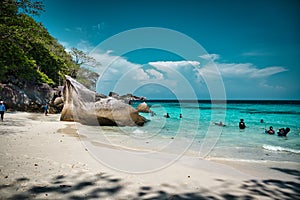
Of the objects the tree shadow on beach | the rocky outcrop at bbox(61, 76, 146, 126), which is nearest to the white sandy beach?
the tree shadow on beach

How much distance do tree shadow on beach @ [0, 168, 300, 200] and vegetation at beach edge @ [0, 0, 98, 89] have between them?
9038 mm

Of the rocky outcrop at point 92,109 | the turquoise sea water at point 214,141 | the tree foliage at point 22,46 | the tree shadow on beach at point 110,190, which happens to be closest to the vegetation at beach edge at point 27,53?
the tree foliage at point 22,46

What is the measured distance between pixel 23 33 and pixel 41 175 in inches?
374

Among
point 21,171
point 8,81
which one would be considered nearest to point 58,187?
point 21,171

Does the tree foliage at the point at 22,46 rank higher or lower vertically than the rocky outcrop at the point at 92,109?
higher

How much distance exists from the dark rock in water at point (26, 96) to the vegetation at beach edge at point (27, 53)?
0.74 meters

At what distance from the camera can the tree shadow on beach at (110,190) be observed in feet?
8.30

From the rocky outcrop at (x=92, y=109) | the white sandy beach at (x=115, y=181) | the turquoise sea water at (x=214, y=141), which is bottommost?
the turquoise sea water at (x=214, y=141)

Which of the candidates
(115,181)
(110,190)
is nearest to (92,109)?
(115,181)

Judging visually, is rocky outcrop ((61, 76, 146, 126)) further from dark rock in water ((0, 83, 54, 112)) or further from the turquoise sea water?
dark rock in water ((0, 83, 54, 112))

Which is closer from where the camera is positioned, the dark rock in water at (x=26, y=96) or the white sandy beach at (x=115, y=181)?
the white sandy beach at (x=115, y=181)

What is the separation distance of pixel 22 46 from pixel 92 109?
6586 mm

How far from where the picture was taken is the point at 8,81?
57.5 ft

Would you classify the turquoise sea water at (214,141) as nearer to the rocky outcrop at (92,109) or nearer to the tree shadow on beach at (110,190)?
the rocky outcrop at (92,109)
